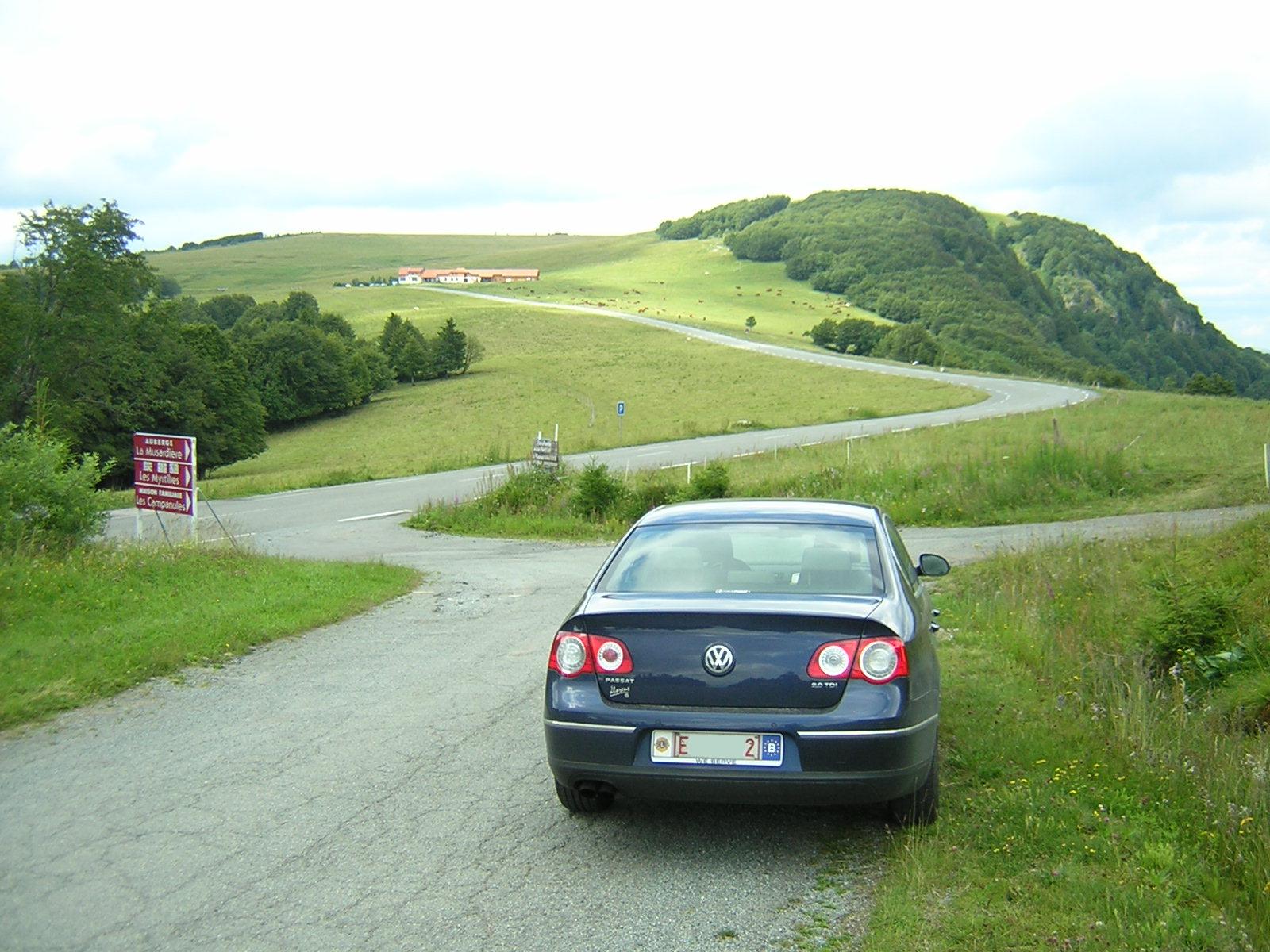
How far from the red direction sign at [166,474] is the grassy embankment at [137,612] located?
1.12 m

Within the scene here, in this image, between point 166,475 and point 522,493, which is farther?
point 522,493

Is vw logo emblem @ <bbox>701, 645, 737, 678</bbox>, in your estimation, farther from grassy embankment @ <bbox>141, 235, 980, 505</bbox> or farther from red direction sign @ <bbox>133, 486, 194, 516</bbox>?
grassy embankment @ <bbox>141, 235, 980, 505</bbox>

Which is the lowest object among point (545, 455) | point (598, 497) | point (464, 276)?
point (598, 497)

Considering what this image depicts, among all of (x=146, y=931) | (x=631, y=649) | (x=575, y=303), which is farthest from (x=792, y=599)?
(x=575, y=303)

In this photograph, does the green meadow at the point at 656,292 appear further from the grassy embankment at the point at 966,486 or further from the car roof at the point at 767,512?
the car roof at the point at 767,512

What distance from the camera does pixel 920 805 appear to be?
18.0 feet

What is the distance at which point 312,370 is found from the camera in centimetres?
7944

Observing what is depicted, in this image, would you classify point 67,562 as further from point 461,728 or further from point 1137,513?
point 1137,513

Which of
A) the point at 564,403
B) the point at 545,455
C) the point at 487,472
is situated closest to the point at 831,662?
the point at 545,455

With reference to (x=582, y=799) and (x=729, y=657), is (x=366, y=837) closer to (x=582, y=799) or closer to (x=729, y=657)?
(x=582, y=799)

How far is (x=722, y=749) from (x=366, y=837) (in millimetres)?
1730

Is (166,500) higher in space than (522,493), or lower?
higher

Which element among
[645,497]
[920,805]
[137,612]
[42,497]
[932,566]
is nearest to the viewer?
[920,805]

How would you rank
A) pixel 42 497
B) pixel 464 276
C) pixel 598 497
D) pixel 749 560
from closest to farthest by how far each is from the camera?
pixel 749 560
pixel 42 497
pixel 598 497
pixel 464 276
